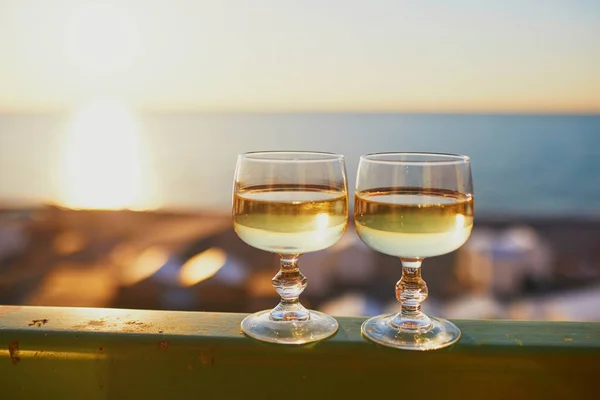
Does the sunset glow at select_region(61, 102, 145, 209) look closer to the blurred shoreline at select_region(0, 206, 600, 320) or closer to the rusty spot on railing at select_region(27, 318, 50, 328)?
the blurred shoreline at select_region(0, 206, 600, 320)

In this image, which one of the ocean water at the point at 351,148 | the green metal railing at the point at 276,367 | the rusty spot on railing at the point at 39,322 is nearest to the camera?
the green metal railing at the point at 276,367

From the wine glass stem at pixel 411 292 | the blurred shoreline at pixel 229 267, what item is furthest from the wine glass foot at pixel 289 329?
the blurred shoreline at pixel 229 267

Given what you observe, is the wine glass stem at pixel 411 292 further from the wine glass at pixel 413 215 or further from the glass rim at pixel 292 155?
the glass rim at pixel 292 155

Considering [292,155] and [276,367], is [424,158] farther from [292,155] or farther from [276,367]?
[276,367]

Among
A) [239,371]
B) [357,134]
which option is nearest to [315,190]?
Answer: [239,371]

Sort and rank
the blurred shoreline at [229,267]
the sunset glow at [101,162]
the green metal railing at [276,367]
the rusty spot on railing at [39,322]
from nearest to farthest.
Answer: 1. the green metal railing at [276,367]
2. the rusty spot on railing at [39,322]
3. the blurred shoreline at [229,267]
4. the sunset glow at [101,162]

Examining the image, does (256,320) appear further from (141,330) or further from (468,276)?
(468,276)

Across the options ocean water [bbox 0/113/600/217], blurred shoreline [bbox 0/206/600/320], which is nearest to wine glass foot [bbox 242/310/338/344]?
blurred shoreline [bbox 0/206/600/320]

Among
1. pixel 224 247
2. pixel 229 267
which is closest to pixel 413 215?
pixel 229 267

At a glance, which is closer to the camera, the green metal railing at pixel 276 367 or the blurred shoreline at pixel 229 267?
the green metal railing at pixel 276 367
